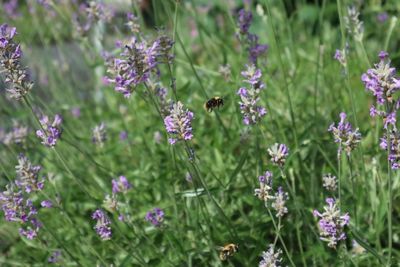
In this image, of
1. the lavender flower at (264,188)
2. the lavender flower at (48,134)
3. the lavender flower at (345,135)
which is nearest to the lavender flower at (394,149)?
the lavender flower at (345,135)

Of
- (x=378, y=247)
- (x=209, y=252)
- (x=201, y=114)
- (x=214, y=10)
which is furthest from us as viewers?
(x=214, y=10)

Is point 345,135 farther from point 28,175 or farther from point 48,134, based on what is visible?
point 28,175

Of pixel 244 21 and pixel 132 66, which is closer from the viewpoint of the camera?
pixel 132 66

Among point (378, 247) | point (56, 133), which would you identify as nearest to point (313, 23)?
point (378, 247)

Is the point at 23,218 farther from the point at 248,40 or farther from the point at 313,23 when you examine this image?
the point at 313,23

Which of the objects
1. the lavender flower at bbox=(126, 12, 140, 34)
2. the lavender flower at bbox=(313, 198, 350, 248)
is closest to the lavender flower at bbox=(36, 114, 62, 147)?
the lavender flower at bbox=(126, 12, 140, 34)

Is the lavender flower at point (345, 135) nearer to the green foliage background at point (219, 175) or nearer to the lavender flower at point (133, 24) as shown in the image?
the green foliage background at point (219, 175)

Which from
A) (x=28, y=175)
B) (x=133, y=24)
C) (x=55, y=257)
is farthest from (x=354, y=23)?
(x=55, y=257)

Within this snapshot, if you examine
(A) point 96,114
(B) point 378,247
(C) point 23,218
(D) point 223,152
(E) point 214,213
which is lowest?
(B) point 378,247
